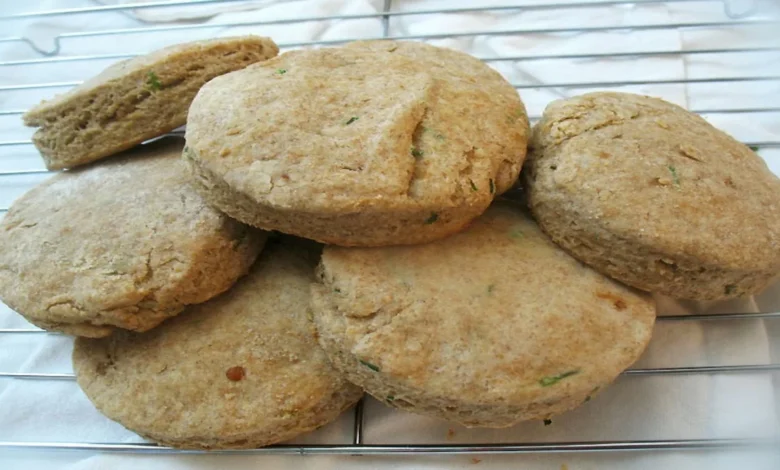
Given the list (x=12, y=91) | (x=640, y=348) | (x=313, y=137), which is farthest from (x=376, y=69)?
(x=12, y=91)

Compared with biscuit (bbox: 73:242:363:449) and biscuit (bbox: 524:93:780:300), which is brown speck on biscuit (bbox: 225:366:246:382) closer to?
biscuit (bbox: 73:242:363:449)

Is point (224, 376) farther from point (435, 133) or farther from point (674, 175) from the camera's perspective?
point (674, 175)

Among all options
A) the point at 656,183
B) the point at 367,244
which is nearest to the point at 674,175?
the point at 656,183

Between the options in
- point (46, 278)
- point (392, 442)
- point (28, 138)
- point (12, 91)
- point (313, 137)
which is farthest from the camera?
point (12, 91)

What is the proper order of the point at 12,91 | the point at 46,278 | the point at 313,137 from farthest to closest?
the point at 12,91
the point at 46,278
the point at 313,137

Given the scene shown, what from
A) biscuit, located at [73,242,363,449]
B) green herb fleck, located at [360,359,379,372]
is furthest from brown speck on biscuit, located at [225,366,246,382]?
green herb fleck, located at [360,359,379,372]

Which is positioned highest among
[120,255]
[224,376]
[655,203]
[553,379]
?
[655,203]

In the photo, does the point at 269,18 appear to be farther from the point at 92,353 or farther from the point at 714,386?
the point at 714,386
